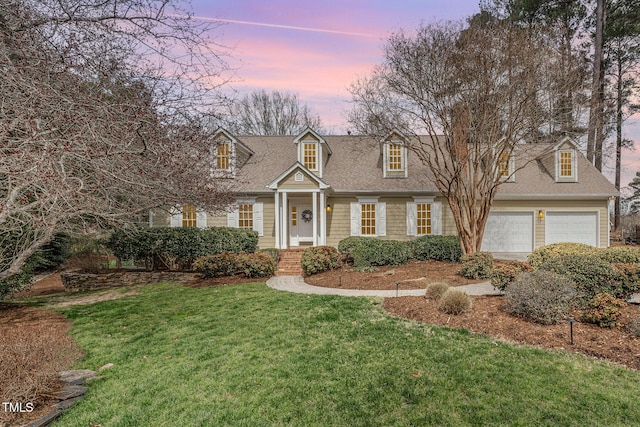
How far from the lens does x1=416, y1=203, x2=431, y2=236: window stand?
1533cm

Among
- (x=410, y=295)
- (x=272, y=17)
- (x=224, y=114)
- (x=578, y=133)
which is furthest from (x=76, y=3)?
(x=578, y=133)

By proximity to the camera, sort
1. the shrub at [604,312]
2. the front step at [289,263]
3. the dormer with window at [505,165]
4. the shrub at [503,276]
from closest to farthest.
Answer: the shrub at [604,312], the shrub at [503,276], the dormer with window at [505,165], the front step at [289,263]

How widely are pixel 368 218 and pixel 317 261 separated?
5074 mm

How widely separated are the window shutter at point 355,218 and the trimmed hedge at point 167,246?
5.69 meters

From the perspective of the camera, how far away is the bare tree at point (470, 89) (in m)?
10.8

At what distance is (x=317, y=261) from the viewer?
11.1 m

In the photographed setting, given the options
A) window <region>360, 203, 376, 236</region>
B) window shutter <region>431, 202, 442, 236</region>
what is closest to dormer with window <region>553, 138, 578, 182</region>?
window shutter <region>431, 202, 442, 236</region>

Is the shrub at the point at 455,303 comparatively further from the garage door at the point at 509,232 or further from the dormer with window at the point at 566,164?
the dormer with window at the point at 566,164

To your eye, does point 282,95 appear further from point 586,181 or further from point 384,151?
point 586,181

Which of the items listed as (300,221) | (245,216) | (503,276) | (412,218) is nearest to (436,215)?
(412,218)

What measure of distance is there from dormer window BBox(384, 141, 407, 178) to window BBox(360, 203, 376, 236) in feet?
5.65

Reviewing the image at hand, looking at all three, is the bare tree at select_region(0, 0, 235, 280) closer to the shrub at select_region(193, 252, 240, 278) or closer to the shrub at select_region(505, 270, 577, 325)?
the shrub at select_region(193, 252, 240, 278)

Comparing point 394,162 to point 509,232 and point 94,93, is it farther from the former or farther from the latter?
point 94,93

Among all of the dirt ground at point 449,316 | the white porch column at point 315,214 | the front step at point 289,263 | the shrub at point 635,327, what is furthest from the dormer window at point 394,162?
the shrub at point 635,327
